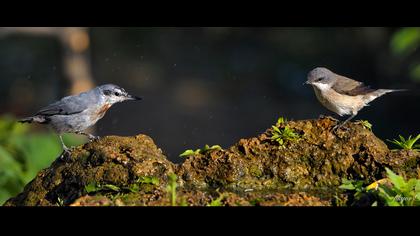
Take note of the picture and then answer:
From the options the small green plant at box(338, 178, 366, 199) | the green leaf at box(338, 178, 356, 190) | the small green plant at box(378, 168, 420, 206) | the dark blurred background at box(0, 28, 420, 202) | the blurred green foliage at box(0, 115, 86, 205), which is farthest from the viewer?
the dark blurred background at box(0, 28, 420, 202)

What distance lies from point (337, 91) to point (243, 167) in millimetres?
2304

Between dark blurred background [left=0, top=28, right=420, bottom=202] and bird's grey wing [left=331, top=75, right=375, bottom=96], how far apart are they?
5.40 metres

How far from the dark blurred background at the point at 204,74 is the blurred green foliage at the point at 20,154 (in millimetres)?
2660

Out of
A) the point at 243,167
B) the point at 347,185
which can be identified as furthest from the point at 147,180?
the point at 347,185

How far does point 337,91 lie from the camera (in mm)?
7152

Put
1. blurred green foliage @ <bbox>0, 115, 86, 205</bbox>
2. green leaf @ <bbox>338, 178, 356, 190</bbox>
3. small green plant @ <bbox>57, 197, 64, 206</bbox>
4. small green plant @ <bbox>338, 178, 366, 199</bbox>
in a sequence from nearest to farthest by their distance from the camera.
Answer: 1. small green plant @ <bbox>338, 178, 366, 199</bbox>
2. green leaf @ <bbox>338, 178, 356, 190</bbox>
3. small green plant @ <bbox>57, 197, 64, 206</bbox>
4. blurred green foliage @ <bbox>0, 115, 86, 205</bbox>

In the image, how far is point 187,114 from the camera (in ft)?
52.5

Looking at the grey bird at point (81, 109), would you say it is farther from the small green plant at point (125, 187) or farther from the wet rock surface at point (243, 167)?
the small green plant at point (125, 187)

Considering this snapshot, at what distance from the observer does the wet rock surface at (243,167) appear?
499 cm

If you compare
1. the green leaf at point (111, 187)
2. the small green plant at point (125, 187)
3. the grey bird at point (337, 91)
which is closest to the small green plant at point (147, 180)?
the small green plant at point (125, 187)

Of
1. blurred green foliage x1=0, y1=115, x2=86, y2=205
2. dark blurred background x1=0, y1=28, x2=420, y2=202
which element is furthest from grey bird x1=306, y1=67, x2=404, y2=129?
dark blurred background x1=0, y1=28, x2=420, y2=202

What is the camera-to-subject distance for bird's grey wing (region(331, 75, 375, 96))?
717 centimetres

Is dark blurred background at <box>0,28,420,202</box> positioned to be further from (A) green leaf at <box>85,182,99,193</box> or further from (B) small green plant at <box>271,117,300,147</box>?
(A) green leaf at <box>85,182,99,193</box>
